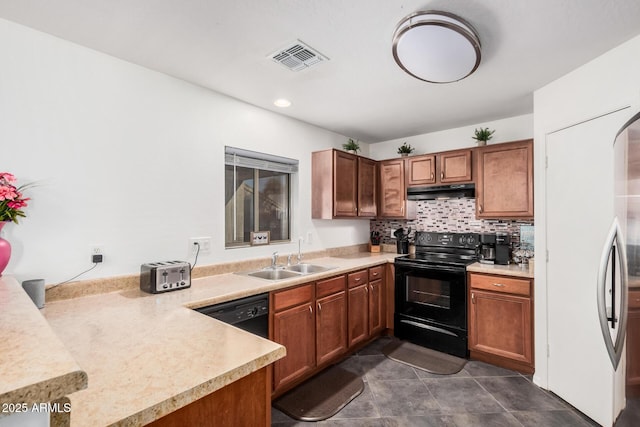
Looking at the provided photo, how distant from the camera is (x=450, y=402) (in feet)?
7.56

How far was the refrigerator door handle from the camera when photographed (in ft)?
4.69

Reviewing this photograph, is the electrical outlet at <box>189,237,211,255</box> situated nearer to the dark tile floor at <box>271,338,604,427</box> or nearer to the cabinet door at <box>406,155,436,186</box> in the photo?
the dark tile floor at <box>271,338,604,427</box>

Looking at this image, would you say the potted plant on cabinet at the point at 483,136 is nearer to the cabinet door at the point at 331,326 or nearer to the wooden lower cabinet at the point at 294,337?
the cabinet door at the point at 331,326

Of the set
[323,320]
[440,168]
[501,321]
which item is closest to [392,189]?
[440,168]

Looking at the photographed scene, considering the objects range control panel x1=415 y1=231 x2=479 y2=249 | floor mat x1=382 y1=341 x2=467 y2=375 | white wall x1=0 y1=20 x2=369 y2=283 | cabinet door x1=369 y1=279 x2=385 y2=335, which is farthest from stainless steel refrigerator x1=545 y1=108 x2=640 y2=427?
white wall x1=0 y1=20 x2=369 y2=283

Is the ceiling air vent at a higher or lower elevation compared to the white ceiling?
lower

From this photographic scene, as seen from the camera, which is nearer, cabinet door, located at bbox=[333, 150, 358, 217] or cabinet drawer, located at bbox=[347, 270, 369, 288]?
cabinet drawer, located at bbox=[347, 270, 369, 288]

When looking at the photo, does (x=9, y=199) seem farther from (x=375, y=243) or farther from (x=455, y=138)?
(x=455, y=138)

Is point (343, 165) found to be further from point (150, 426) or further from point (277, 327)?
point (150, 426)

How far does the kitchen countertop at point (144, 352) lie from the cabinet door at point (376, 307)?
5.68 feet

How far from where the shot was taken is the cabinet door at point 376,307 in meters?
3.28

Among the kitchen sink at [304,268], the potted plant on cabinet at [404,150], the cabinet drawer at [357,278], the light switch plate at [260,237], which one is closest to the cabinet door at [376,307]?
the cabinet drawer at [357,278]

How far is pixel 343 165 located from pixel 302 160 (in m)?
0.46

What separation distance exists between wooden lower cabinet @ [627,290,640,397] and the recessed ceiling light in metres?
2.57
